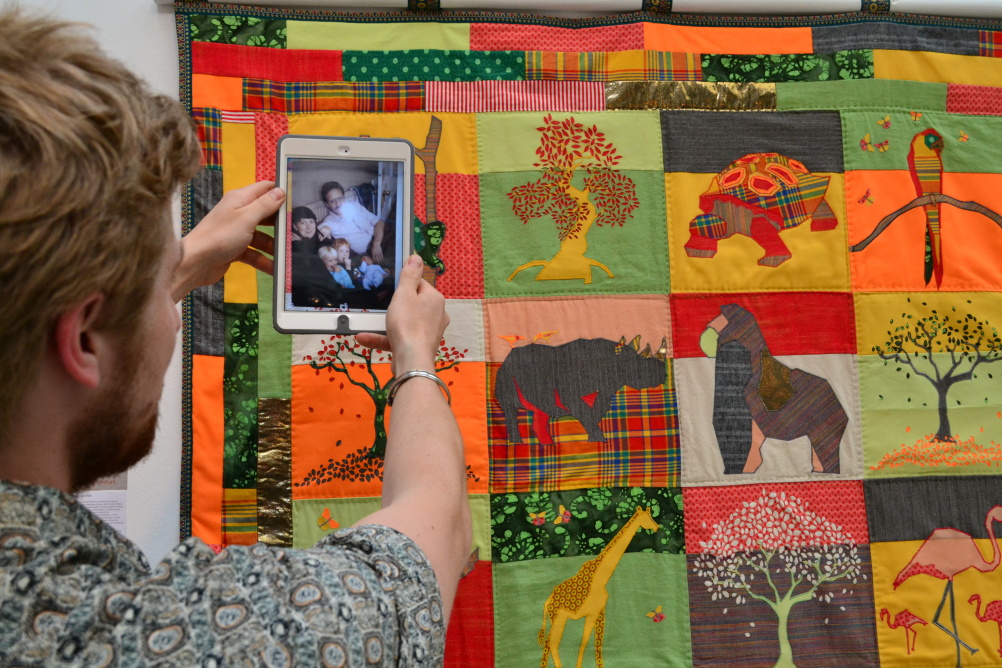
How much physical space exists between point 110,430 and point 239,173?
33.7 inches

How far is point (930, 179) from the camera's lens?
1511 millimetres

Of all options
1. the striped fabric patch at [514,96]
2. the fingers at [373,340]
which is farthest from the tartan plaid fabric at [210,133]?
the fingers at [373,340]

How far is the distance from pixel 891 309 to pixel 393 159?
3.15 feet

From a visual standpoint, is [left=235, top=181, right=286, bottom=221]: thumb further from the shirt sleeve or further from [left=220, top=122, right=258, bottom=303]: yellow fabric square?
the shirt sleeve

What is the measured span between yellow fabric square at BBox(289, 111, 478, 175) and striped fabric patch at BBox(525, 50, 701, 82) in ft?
0.51

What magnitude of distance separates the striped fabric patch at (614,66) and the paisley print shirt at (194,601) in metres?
1.05

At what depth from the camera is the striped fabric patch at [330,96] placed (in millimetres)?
1401

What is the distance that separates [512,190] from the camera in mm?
1437

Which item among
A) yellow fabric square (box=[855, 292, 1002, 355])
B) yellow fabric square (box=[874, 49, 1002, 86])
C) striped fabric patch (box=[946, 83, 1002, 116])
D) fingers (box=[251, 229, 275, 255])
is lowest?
yellow fabric square (box=[855, 292, 1002, 355])

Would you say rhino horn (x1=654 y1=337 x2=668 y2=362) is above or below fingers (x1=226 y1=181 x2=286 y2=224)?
below

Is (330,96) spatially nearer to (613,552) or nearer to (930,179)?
(613,552)

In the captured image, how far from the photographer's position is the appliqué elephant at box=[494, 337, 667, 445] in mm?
1406

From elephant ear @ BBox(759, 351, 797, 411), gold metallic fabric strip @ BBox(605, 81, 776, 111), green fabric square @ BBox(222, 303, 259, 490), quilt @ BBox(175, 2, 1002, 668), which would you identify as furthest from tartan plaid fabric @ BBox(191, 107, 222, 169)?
elephant ear @ BBox(759, 351, 797, 411)

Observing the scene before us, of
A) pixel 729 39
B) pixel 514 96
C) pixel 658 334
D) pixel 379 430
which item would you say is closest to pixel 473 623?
pixel 379 430
